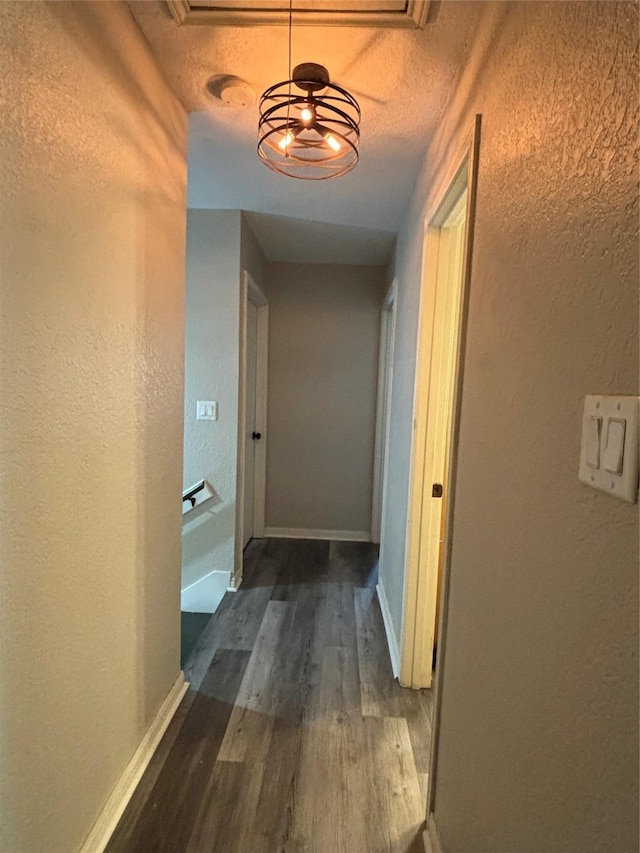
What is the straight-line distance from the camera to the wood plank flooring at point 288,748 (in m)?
1.34

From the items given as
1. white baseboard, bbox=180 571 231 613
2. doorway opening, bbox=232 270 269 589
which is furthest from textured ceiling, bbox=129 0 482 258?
white baseboard, bbox=180 571 231 613

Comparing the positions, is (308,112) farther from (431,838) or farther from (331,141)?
(431,838)

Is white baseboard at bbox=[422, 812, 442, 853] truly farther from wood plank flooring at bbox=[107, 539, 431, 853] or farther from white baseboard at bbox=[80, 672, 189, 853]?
white baseboard at bbox=[80, 672, 189, 853]

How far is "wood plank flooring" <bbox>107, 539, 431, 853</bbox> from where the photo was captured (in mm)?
1345

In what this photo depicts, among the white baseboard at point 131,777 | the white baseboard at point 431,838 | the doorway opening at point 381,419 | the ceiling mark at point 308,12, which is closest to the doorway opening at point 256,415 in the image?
the doorway opening at point 381,419

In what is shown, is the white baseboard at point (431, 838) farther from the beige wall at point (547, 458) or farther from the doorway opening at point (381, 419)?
the doorway opening at point (381, 419)

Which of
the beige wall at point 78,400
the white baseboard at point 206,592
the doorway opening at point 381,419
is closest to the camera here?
the beige wall at point 78,400

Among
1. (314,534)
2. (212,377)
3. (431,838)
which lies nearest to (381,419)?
(314,534)

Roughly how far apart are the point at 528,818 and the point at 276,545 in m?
3.18

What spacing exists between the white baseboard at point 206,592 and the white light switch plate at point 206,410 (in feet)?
3.35

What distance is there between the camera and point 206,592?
2939mm

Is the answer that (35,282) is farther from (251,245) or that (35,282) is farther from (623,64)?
(251,245)

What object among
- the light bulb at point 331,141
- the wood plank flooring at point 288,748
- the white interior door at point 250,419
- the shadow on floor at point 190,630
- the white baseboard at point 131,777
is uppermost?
the light bulb at point 331,141

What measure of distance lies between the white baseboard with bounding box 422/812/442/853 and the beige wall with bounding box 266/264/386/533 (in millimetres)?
2693
